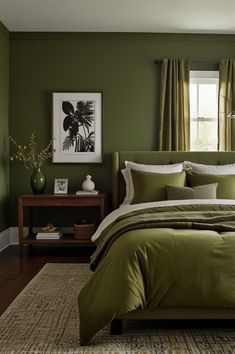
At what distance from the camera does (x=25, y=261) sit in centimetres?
510

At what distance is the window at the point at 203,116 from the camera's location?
6105 millimetres

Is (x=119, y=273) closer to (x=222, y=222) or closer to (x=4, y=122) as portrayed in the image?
(x=222, y=222)

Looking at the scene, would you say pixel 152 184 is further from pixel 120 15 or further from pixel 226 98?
pixel 120 15

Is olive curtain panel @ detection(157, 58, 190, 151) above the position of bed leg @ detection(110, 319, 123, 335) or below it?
above

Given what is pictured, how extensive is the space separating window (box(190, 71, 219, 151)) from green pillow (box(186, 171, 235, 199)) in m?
1.07

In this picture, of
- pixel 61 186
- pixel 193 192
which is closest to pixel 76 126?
pixel 61 186

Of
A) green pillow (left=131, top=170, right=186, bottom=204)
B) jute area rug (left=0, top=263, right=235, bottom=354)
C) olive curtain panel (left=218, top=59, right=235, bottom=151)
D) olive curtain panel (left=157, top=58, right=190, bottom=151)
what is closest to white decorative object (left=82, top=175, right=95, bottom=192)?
green pillow (left=131, top=170, right=186, bottom=204)

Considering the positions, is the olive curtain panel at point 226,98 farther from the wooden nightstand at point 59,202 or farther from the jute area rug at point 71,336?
the jute area rug at point 71,336

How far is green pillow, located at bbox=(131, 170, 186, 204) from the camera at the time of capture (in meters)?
5.00

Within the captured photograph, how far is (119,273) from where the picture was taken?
279 centimetres

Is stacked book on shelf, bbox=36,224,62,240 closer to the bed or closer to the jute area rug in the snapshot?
the jute area rug

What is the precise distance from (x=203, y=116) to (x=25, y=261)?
3124 mm

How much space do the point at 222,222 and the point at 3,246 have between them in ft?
11.3

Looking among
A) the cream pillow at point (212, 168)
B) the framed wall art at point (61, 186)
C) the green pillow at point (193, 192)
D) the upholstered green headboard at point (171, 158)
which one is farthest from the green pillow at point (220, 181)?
the framed wall art at point (61, 186)
